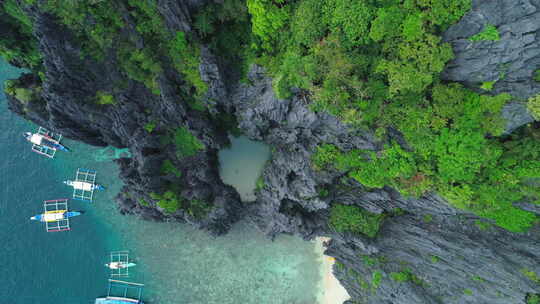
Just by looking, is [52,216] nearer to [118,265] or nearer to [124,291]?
[118,265]

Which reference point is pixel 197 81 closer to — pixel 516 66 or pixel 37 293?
pixel 516 66

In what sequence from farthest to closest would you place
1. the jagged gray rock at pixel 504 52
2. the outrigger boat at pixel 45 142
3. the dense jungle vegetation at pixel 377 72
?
the outrigger boat at pixel 45 142 → the dense jungle vegetation at pixel 377 72 → the jagged gray rock at pixel 504 52

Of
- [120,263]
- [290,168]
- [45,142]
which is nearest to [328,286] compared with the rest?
[290,168]

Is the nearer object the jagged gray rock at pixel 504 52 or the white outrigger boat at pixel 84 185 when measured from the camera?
the jagged gray rock at pixel 504 52

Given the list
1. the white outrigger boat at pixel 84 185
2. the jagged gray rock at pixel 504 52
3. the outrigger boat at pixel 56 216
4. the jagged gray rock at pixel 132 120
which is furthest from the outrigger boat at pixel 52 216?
the jagged gray rock at pixel 504 52

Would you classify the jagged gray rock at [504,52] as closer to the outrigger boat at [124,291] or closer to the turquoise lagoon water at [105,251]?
the turquoise lagoon water at [105,251]

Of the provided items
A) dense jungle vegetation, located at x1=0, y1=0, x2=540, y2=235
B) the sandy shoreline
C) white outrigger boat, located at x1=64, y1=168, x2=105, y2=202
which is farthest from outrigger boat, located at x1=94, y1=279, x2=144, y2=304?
dense jungle vegetation, located at x1=0, y1=0, x2=540, y2=235
